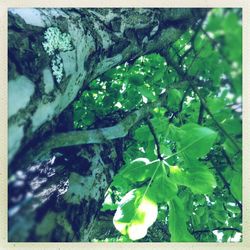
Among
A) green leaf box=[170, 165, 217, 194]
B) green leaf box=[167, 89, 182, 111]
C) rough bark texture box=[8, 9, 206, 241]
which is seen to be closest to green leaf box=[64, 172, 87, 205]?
rough bark texture box=[8, 9, 206, 241]

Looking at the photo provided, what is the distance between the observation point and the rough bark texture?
70 cm

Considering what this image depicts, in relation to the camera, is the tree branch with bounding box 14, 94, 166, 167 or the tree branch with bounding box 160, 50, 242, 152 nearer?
the tree branch with bounding box 14, 94, 166, 167

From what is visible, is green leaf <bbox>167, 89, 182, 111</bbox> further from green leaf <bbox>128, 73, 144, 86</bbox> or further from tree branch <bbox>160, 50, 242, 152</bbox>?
green leaf <bbox>128, 73, 144, 86</bbox>

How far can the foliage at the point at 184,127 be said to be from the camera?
2.77 feet

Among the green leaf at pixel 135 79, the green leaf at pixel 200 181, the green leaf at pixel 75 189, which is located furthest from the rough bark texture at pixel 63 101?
the green leaf at pixel 200 181

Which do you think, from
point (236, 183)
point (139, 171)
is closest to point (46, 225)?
point (139, 171)

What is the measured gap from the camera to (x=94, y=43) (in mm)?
882

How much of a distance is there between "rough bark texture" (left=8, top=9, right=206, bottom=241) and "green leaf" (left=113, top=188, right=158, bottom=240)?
3.0 inches

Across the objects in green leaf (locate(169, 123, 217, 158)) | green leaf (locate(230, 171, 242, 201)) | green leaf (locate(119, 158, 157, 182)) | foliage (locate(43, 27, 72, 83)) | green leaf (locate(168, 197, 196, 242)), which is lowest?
green leaf (locate(168, 197, 196, 242))

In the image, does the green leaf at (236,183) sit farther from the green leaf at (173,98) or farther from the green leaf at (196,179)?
the green leaf at (173,98)

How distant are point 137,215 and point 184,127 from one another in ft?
0.76

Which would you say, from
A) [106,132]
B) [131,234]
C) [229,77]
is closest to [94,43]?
[106,132]

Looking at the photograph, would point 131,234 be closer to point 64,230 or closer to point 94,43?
point 64,230

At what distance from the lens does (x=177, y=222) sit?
2.92 ft
